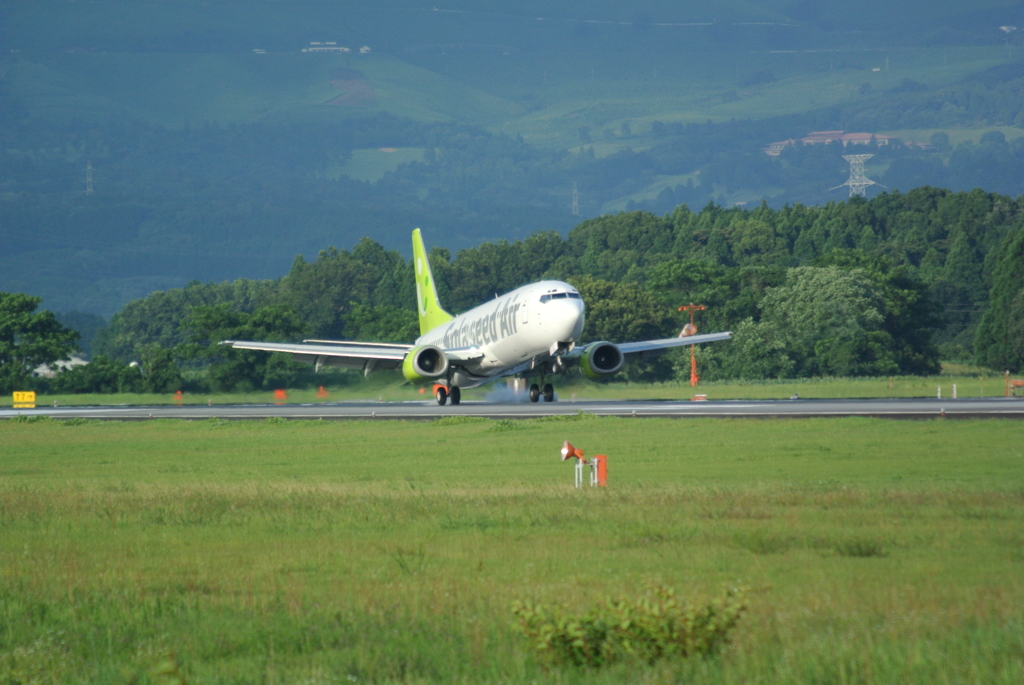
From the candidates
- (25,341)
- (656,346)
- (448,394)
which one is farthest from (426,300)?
(25,341)

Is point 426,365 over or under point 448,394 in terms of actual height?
over

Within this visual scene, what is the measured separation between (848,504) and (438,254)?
18096 cm

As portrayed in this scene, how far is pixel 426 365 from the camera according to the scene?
51438 mm

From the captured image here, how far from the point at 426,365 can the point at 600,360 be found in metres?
7.71

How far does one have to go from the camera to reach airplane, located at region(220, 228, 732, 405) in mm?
45531

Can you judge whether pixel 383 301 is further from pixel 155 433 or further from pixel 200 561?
pixel 200 561

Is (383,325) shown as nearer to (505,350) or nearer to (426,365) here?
(426,365)

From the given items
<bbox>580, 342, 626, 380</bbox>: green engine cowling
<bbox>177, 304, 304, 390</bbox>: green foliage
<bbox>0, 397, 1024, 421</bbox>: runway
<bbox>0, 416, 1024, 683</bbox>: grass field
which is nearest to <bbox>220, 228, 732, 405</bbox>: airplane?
<bbox>580, 342, 626, 380</bbox>: green engine cowling

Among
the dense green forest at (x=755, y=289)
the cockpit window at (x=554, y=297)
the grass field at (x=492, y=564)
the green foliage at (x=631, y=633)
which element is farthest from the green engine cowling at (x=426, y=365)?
the green foliage at (x=631, y=633)

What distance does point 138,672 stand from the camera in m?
9.23

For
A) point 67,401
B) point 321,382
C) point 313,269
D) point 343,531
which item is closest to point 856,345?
point 321,382

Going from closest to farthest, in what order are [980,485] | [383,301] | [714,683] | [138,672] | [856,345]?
[714,683], [138,672], [980,485], [856,345], [383,301]

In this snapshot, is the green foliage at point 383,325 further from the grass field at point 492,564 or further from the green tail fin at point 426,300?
the grass field at point 492,564

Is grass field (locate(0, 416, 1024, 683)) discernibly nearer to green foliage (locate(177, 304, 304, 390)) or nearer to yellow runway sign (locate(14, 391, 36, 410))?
yellow runway sign (locate(14, 391, 36, 410))
